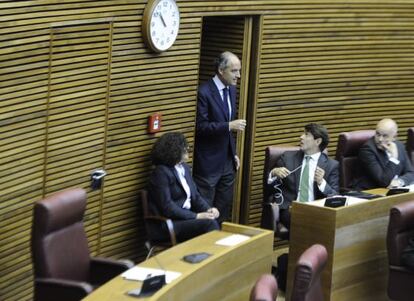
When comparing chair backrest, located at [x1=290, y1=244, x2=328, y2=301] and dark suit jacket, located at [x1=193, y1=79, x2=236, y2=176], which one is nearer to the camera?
chair backrest, located at [x1=290, y1=244, x2=328, y2=301]

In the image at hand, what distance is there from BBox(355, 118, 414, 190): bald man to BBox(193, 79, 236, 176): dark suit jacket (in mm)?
1310

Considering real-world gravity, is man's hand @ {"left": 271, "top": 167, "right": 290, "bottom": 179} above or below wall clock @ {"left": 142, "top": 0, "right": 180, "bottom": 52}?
below

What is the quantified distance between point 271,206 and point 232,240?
5.47 ft

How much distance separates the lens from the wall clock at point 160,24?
29.6 feet

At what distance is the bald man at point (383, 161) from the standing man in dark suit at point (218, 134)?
1255mm

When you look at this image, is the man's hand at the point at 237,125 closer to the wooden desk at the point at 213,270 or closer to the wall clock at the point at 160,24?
the wall clock at the point at 160,24

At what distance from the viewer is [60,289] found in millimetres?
7008

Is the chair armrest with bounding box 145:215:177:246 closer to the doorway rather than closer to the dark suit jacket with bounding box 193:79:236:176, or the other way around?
the dark suit jacket with bounding box 193:79:236:176

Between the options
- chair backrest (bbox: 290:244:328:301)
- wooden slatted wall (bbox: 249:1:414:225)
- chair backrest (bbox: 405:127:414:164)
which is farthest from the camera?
chair backrest (bbox: 405:127:414:164)

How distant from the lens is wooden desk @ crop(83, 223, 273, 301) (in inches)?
259

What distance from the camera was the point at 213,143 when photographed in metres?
9.95

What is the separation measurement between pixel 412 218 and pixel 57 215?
299 cm

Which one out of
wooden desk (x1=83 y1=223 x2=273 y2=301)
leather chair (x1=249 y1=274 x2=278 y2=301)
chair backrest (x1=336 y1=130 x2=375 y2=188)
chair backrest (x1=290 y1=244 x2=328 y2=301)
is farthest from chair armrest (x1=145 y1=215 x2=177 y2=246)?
leather chair (x1=249 y1=274 x2=278 y2=301)

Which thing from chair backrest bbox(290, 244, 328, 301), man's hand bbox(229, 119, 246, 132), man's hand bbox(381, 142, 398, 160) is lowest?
chair backrest bbox(290, 244, 328, 301)
